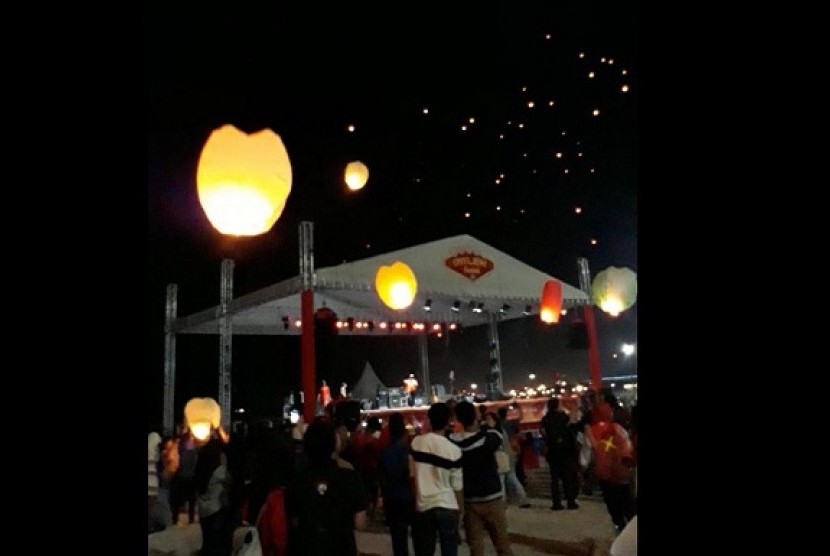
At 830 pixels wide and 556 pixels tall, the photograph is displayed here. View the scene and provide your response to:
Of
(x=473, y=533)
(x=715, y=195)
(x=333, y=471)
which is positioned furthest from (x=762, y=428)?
(x=473, y=533)

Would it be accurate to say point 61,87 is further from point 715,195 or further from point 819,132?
point 819,132

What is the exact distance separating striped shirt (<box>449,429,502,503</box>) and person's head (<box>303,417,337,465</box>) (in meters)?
1.43

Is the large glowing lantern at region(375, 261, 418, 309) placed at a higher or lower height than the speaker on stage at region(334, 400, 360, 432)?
higher

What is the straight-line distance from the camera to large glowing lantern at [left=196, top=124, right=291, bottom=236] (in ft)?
15.0

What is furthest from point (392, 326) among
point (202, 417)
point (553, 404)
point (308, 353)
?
point (553, 404)

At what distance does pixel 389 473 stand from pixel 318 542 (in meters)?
1.70

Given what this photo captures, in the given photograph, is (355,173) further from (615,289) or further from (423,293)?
(615,289)

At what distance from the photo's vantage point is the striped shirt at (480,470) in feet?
16.3

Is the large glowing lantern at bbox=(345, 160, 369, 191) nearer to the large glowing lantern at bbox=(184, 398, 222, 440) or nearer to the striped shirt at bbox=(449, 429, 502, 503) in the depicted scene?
the striped shirt at bbox=(449, 429, 502, 503)

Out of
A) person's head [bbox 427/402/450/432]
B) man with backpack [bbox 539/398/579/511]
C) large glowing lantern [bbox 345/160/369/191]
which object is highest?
large glowing lantern [bbox 345/160/369/191]

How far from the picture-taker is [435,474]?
4.92 meters

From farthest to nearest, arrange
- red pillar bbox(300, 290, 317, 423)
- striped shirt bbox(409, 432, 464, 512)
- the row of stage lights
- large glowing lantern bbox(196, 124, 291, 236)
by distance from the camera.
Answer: the row of stage lights
red pillar bbox(300, 290, 317, 423)
striped shirt bbox(409, 432, 464, 512)
large glowing lantern bbox(196, 124, 291, 236)

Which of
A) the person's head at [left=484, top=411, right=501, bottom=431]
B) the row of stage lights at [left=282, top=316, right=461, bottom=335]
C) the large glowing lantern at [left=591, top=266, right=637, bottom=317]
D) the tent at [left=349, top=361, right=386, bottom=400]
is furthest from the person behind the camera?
the tent at [left=349, top=361, right=386, bottom=400]

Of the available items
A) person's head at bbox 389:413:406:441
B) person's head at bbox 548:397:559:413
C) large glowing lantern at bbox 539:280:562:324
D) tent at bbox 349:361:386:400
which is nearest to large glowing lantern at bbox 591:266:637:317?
large glowing lantern at bbox 539:280:562:324
